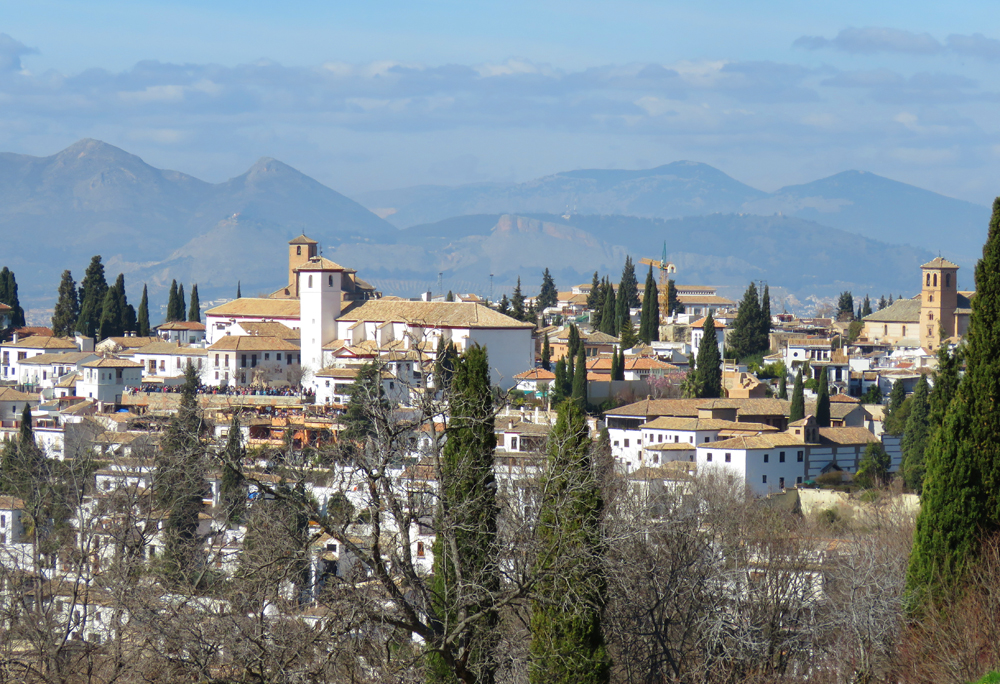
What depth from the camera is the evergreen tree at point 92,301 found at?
73.2 metres

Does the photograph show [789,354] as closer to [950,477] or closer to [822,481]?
[822,481]

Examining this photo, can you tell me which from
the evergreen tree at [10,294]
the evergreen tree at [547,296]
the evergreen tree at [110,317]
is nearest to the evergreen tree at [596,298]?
the evergreen tree at [547,296]

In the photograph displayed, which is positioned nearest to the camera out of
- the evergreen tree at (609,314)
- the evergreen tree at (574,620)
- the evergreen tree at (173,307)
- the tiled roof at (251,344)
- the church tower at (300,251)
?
the evergreen tree at (574,620)

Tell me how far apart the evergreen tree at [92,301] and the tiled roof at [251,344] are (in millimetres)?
10076

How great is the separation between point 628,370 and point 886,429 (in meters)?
13.7

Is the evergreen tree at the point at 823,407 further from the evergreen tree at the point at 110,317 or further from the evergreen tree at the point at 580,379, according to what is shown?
the evergreen tree at the point at 110,317

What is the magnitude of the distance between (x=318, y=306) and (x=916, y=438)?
3702cm

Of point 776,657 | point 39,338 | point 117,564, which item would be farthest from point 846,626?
point 39,338

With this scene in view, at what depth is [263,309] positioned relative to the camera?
76.6 metres

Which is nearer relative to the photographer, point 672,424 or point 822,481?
point 822,481

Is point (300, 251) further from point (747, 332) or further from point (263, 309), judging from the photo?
point (747, 332)

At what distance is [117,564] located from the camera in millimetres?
16719

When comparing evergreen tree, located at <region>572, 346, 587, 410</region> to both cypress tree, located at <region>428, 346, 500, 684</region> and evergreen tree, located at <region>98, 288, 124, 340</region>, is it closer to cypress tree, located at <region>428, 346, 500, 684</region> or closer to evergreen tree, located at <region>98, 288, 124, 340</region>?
evergreen tree, located at <region>98, 288, 124, 340</region>

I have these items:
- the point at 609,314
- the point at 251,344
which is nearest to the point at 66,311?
the point at 251,344
